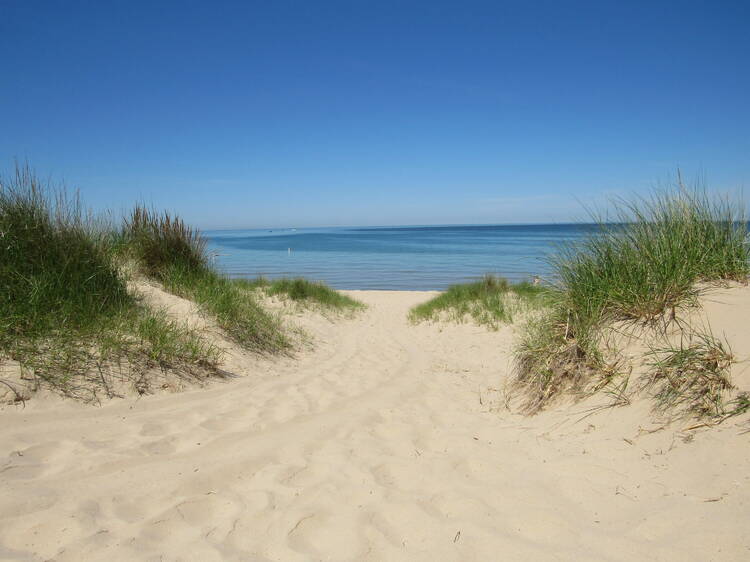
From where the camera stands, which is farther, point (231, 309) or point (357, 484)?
point (231, 309)

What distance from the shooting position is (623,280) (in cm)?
421

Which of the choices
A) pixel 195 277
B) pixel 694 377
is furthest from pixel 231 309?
pixel 694 377

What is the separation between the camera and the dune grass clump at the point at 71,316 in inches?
154

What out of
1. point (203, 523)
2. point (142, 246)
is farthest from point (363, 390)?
point (142, 246)

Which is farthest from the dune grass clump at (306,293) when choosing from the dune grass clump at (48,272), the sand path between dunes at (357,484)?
the sand path between dunes at (357,484)

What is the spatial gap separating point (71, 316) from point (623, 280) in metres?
5.54

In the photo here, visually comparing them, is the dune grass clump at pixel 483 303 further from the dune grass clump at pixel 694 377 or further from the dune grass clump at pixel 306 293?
the dune grass clump at pixel 694 377

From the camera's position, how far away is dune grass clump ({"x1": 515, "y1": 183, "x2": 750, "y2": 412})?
3900 millimetres

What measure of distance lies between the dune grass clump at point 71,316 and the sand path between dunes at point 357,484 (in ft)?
1.38

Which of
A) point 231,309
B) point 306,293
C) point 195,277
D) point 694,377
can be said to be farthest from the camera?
point 306,293

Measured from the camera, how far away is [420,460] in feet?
10.3

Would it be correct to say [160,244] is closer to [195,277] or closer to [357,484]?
[195,277]

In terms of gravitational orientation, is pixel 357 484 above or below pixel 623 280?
below

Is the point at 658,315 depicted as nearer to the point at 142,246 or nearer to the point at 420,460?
the point at 420,460
